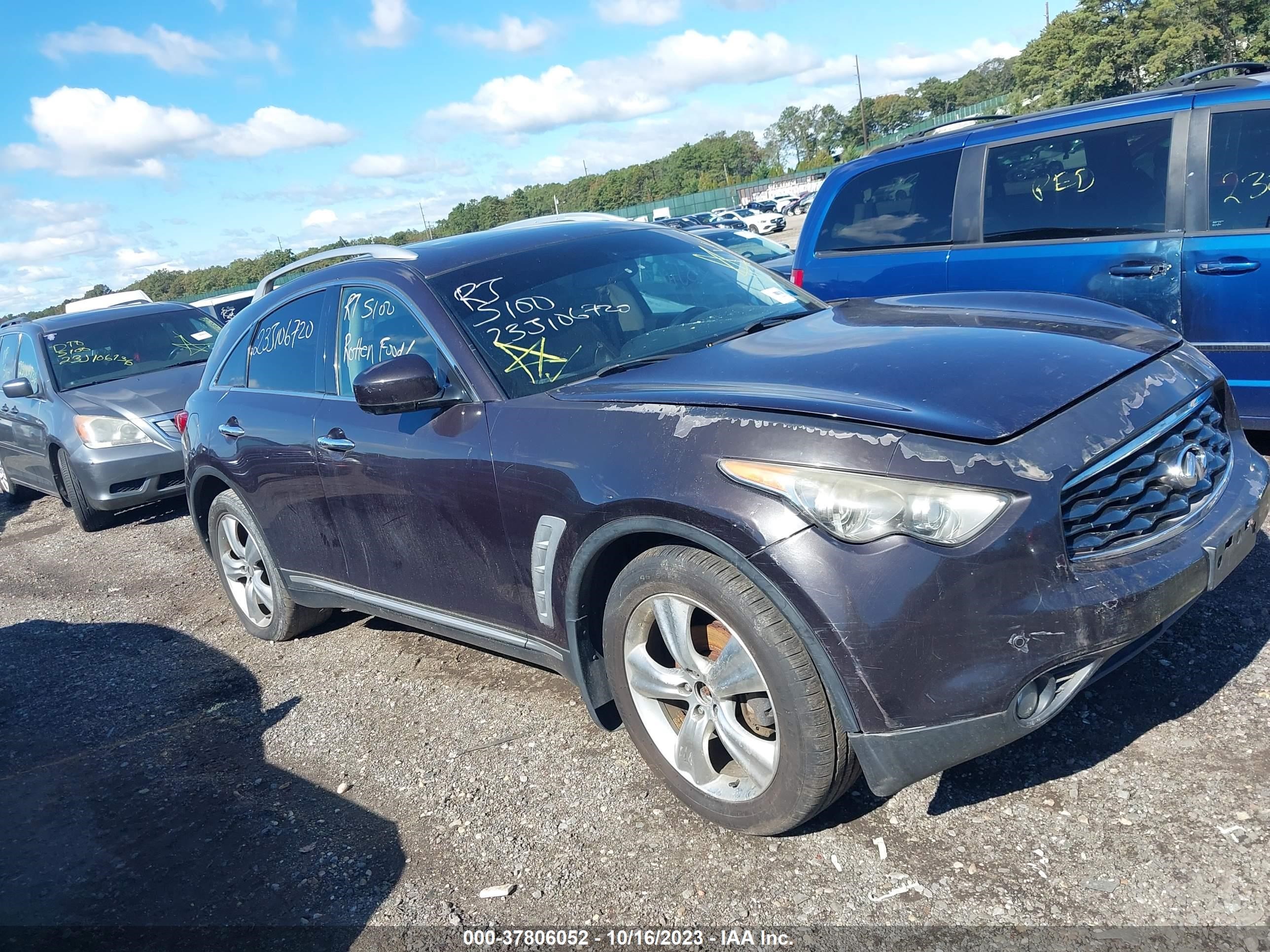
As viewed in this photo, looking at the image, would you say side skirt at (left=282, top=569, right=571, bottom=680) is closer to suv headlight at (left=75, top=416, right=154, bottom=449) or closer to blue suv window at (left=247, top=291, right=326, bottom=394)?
blue suv window at (left=247, top=291, right=326, bottom=394)

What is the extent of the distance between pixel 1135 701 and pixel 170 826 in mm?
3221

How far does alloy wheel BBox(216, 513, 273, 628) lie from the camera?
191 inches

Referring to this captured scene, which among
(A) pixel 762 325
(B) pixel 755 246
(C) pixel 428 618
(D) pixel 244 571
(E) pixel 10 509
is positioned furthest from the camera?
(B) pixel 755 246

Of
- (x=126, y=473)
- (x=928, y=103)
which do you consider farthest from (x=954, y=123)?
(x=928, y=103)

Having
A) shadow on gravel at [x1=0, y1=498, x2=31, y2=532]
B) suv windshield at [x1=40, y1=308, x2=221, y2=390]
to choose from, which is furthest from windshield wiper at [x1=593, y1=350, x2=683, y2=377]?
shadow on gravel at [x1=0, y1=498, x2=31, y2=532]

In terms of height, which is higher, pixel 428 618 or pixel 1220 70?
pixel 1220 70

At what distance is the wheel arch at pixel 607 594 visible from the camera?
2338 millimetres

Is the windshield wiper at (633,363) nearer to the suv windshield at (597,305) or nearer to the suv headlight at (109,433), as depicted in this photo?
the suv windshield at (597,305)

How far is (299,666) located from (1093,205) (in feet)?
15.3

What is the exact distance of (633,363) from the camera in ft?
10.6

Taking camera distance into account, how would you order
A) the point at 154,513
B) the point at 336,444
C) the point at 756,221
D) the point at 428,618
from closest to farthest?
the point at 428,618 < the point at 336,444 < the point at 154,513 < the point at 756,221

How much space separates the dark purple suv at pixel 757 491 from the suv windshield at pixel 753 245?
965 centimetres

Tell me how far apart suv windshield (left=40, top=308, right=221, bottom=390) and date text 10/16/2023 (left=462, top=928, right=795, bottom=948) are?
7542 millimetres

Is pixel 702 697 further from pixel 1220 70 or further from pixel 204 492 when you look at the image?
pixel 1220 70
